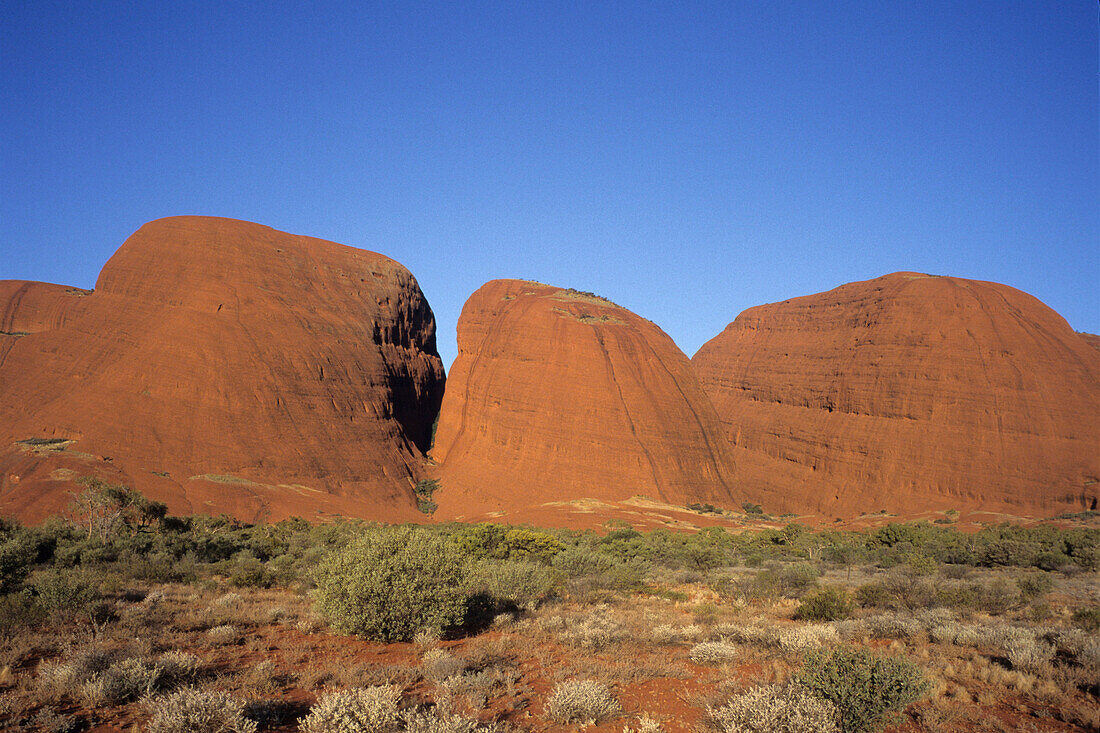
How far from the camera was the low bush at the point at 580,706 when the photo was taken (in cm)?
535

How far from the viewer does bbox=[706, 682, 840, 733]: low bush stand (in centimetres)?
456

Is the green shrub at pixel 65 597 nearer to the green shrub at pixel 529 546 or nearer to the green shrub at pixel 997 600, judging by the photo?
the green shrub at pixel 529 546

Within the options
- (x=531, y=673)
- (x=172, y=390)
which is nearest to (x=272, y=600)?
(x=531, y=673)

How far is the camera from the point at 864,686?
5055mm

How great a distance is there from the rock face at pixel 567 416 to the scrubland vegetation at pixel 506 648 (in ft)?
107

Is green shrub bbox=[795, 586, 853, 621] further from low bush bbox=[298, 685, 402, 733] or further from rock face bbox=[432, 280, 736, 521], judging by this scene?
rock face bbox=[432, 280, 736, 521]

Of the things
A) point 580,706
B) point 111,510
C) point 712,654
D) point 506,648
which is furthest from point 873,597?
point 111,510

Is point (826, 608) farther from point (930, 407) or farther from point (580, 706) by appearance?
point (930, 407)

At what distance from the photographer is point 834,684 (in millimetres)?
A: 5184

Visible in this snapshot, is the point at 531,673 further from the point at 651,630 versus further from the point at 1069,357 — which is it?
the point at 1069,357

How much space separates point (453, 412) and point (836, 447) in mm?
39110

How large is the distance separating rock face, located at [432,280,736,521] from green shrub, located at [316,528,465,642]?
36418mm

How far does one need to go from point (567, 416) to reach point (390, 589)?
44733 mm

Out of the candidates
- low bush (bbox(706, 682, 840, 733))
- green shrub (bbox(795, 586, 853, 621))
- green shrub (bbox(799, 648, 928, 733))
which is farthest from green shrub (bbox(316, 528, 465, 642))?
green shrub (bbox(795, 586, 853, 621))
